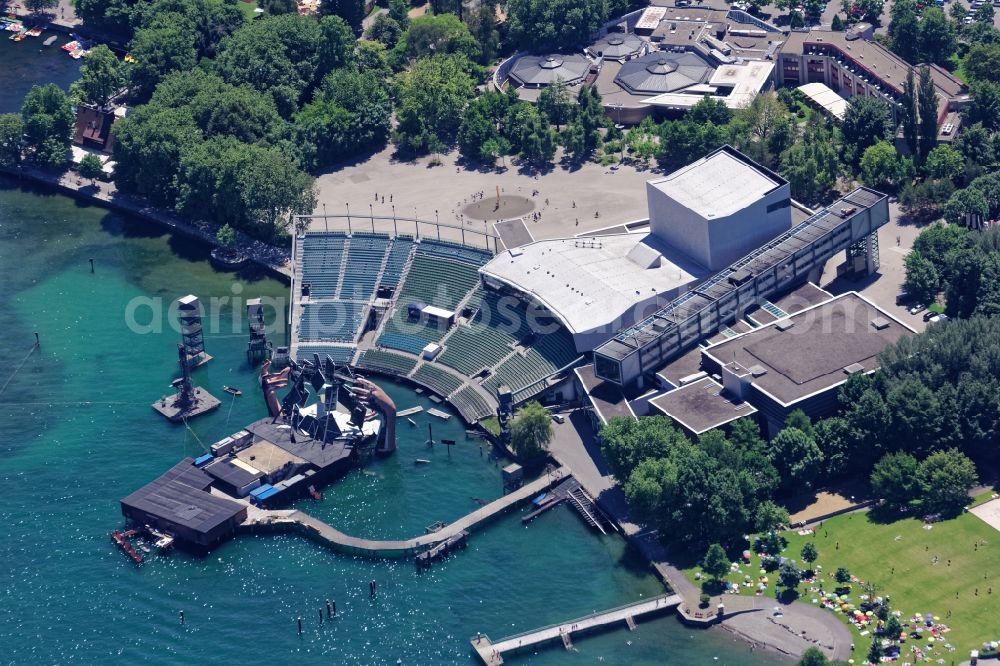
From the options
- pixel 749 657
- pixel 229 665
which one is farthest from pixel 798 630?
pixel 229 665

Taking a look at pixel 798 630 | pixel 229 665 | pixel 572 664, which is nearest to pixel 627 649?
pixel 572 664

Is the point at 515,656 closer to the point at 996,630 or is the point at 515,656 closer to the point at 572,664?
the point at 572,664

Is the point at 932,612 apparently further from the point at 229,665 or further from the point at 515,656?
the point at 229,665

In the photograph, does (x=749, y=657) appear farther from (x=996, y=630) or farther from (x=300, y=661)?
(x=300, y=661)

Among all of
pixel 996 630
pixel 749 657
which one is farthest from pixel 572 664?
pixel 996 630
